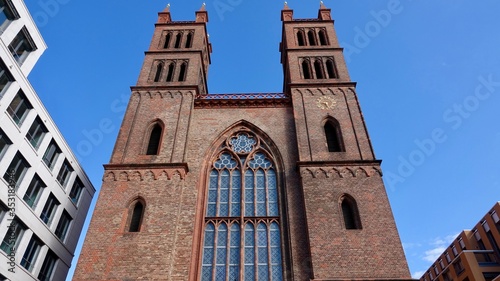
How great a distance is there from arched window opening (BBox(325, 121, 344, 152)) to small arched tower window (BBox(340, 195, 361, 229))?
2979 millimetres

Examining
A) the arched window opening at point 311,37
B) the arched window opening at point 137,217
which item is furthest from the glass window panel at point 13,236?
the arched window opening at point 311,37

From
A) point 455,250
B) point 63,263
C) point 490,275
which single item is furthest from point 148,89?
point 455,250

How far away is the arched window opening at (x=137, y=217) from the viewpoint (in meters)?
15.5

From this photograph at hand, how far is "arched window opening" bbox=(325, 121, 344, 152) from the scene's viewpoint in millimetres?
18844

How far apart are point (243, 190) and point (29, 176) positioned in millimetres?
11072

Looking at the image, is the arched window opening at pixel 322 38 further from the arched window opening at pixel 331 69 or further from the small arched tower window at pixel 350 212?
the small arched tower window at pixel 350 212

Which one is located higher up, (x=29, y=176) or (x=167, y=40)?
(x=167, y=40)

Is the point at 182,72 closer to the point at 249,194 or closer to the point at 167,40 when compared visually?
the point at 167,40

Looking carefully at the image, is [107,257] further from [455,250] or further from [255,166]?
[455,250]

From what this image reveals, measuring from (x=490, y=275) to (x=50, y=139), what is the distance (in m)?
34.2

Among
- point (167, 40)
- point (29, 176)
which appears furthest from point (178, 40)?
point (29, 176)

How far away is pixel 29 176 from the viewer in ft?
63.0

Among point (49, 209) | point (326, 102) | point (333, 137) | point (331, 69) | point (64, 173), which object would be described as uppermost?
point (331, 69)

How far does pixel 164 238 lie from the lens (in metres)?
14.6
